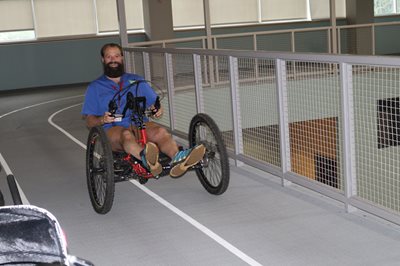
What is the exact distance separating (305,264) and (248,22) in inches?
657

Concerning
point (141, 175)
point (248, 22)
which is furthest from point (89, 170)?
point (248, 22)

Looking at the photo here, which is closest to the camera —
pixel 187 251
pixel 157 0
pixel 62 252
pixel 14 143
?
pixel 62 252

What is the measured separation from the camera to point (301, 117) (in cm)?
567

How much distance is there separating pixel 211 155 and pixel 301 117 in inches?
41.7

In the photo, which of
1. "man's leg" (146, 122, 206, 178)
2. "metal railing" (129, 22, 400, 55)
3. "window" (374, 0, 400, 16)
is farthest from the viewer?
"window" (374, 0, 400, 16)

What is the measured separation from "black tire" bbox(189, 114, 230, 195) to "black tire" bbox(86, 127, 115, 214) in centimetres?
80

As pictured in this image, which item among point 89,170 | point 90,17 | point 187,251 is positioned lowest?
point 187,251

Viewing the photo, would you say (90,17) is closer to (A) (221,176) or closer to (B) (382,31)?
(B) (382,31)

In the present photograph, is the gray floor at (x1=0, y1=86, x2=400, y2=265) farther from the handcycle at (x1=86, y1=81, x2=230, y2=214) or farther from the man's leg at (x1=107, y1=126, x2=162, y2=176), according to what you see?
the man's leg at (x1=107, y1=126, x2=162, y2=176)

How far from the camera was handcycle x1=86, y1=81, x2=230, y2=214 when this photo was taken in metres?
4.84

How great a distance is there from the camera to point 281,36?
18.0 metres

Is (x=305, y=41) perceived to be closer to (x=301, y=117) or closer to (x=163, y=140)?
(x=301, y=117)

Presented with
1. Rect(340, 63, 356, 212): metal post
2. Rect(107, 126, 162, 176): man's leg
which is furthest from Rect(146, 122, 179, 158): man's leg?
Rect(340, 63, 356, 212): metal post

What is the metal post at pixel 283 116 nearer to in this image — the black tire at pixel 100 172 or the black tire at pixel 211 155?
the black tire at pixel 211 155
